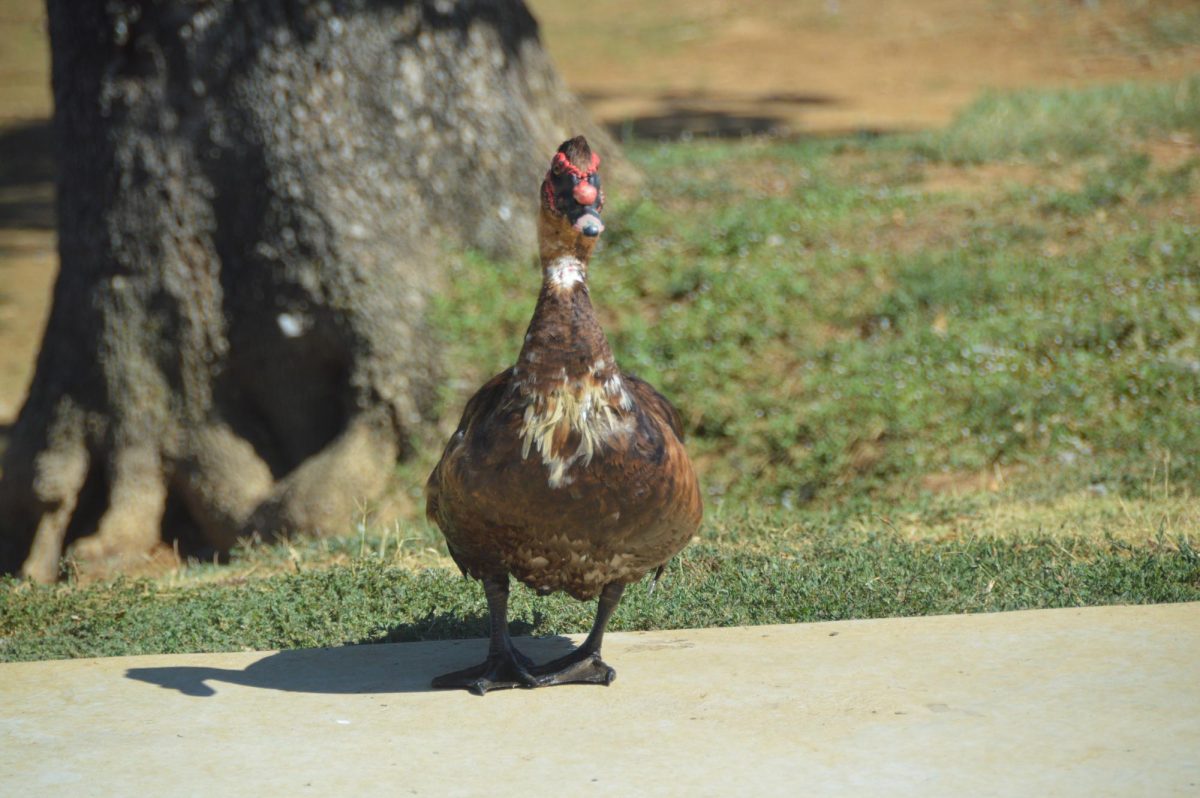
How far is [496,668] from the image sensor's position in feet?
14.1

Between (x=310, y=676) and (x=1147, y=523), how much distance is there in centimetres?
348

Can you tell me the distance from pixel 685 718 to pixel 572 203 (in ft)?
4.88

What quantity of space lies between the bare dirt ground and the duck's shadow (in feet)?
26.9

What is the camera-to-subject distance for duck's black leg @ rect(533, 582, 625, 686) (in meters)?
4.28

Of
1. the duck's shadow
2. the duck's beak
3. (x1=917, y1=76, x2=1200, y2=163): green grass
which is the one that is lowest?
the duck's shadow

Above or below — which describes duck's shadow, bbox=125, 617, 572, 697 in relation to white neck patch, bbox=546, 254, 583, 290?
below

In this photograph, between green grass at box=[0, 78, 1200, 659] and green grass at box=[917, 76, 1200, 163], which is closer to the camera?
green grass at box=[0, 78, 1200, 659]

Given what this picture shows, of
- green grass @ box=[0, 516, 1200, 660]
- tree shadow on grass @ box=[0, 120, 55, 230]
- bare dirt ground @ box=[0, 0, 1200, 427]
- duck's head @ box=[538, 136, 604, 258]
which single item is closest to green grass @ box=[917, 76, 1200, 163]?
bare dirt ground @ box=[0, 0, 1200, 427]

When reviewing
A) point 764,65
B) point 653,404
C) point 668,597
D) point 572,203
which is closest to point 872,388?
point 668,597

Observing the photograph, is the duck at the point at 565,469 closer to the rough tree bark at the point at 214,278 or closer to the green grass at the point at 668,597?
the green grass at the point at 668,597

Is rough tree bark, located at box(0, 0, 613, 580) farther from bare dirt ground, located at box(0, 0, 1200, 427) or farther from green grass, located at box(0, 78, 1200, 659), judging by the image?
bare dirt ground, located at box(0, 0, 1200, 427)

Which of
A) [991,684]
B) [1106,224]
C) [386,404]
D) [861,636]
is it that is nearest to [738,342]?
[386,404]

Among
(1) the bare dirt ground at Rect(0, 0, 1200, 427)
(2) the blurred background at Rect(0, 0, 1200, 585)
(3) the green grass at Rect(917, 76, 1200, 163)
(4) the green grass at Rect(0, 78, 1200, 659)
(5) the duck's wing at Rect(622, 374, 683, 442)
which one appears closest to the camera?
(5) the duck's wing at Rect(622, 374, 683, 442)

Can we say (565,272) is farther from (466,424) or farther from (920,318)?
(920,318)
